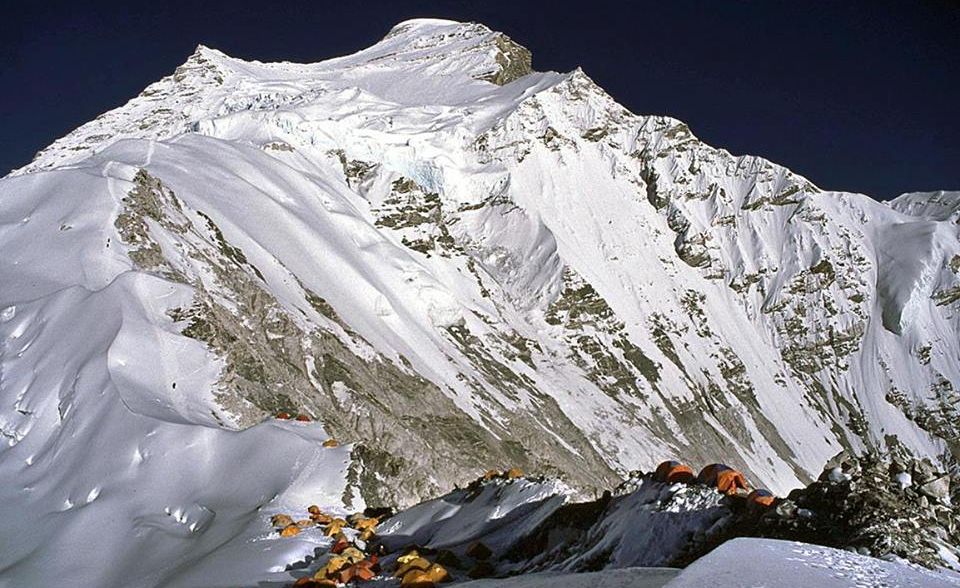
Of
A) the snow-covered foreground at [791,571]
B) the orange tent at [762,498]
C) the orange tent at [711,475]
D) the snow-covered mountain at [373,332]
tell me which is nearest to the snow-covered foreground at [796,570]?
the snow-covered foreground at [791,571]

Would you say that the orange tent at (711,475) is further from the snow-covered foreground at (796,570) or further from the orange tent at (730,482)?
the snow-covered foreground at (796,570)

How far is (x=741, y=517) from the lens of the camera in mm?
14891

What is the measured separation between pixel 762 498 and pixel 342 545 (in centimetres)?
1262

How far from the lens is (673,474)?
1825 cm

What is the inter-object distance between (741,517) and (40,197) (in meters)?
55.0

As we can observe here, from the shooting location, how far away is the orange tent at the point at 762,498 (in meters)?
14.8

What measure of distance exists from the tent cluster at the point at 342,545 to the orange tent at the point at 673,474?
815 centimetres

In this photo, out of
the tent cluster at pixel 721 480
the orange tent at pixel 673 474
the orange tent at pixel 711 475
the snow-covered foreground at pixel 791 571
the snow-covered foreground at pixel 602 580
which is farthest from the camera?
the orange tent at pixel 673 474

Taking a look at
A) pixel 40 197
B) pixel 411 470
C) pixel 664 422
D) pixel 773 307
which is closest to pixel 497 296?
pixel 664 422

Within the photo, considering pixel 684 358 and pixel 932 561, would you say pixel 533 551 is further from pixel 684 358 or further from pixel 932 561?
pixel 684 358

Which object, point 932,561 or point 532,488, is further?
point 532,488

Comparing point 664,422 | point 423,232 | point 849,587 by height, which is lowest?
point 664,422

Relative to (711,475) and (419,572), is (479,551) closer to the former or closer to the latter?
(419,572)

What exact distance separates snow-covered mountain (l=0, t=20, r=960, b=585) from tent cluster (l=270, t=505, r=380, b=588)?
5.63ft
